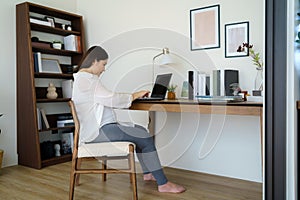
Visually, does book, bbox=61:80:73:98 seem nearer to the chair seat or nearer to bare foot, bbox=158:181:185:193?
the chair seat

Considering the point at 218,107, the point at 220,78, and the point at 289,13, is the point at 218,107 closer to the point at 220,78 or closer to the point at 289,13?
the point at 220,78

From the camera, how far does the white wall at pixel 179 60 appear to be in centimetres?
277

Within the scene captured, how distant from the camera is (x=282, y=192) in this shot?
1567 mm

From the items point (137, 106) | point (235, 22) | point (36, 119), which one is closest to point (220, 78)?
point (235, 22)

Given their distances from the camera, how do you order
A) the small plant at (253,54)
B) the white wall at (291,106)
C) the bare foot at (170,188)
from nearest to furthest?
the white wall at (291,106), the bare foot at (170,188), the small plant at (253,54)

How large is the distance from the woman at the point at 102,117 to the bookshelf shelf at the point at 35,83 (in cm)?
111

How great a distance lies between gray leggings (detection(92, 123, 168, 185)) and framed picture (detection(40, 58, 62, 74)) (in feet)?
5.19

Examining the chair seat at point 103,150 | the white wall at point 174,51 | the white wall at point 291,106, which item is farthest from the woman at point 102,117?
the white wall at point 291,106

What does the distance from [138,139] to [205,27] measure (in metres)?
1.33

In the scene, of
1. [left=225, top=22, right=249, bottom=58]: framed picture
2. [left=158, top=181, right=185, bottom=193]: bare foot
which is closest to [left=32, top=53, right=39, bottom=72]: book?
[left=158, top=181, right=185, bottom=193]: bare foot

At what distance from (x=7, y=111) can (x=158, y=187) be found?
194 cm

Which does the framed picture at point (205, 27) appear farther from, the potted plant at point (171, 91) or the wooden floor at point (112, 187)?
the wooden floor at point (112, 187)

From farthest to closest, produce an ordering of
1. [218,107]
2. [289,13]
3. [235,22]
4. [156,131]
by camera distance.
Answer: [156,131] < [235,22] < [218,107] < [289,13]

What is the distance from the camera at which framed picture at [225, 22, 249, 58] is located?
9.00 ft
